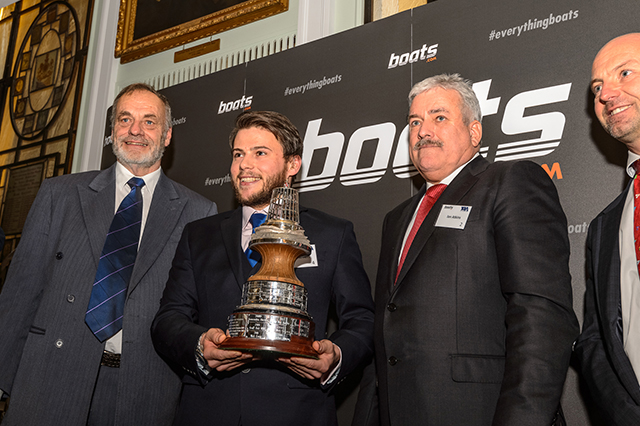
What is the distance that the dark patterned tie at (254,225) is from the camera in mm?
2652

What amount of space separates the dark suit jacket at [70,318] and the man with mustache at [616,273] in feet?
6.47

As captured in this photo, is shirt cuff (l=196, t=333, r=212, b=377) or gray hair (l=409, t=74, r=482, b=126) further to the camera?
gray hair (l=409, t=74, r=482, b=126)

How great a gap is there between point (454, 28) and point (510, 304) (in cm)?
208

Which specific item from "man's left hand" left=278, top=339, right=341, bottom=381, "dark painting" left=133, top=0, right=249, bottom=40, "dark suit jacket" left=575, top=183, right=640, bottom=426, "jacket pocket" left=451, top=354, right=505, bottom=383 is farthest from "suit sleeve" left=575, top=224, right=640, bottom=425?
"dark painting" left=133, top=0, right=249, bottom=40

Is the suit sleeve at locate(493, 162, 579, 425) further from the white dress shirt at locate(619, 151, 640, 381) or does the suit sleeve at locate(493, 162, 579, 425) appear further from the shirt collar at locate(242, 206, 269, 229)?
the shirt collar at locate(242, 206, 269, 229)

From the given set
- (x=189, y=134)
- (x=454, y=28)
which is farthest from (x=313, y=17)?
(x=454, y=28)

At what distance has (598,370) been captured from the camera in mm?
2221

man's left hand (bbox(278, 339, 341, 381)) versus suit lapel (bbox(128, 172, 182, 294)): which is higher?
suit lapel (bbox(128, 172, 182, 294))

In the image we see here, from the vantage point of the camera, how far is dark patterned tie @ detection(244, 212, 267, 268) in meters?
2.65

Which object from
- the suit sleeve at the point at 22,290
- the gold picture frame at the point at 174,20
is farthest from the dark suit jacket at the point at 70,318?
the gold picture frame at the point at 174,20

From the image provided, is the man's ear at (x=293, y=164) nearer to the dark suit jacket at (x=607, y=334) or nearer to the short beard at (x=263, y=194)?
the short beard at (x=263, y=194)

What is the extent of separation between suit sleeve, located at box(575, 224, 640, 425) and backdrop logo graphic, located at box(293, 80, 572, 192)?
0.80m

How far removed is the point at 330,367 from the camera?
7.64 feet

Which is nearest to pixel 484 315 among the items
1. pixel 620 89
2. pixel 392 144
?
pixel 620 89
